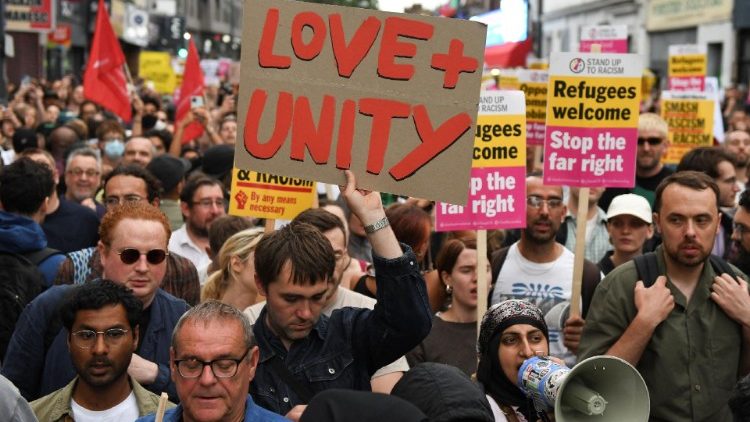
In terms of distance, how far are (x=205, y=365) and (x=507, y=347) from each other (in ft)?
4.54

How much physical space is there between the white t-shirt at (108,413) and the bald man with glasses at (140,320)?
19 cm

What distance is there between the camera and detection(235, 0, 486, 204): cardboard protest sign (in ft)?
15.0

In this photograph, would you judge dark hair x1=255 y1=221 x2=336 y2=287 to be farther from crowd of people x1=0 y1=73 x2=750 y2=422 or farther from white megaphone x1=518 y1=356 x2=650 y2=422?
white megaphone x1=518 y1=356 x2=650 y2=422

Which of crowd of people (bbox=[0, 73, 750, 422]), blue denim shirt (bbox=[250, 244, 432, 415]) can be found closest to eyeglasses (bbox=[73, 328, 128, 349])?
crowd of people (bbox=[0, 73, 750, 422])

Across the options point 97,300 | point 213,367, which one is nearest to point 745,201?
point 97,300

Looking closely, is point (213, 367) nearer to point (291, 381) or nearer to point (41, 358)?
point (291, 381)

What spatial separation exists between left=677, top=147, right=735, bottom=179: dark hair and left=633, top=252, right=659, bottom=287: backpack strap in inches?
139

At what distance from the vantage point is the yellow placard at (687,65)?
15.1 m

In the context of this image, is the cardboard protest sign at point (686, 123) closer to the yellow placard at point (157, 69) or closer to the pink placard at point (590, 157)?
the pink placard at point (590, 157)

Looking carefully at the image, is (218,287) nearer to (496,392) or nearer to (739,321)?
(496,392)

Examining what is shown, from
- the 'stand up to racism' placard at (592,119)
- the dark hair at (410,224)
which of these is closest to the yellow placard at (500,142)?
the 'stand up to racism' placard at (592,119)

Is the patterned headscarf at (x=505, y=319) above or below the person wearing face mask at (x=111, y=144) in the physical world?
below

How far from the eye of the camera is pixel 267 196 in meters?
7.22

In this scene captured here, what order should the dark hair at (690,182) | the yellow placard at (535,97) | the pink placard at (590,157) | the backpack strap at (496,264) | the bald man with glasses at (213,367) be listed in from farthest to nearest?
the yellow placard at (535,97) → the pink placard at (590,157) → the backpack strap at (496,264) → the dark hair at (690,182) → the bald man with glasses at (213,367)
